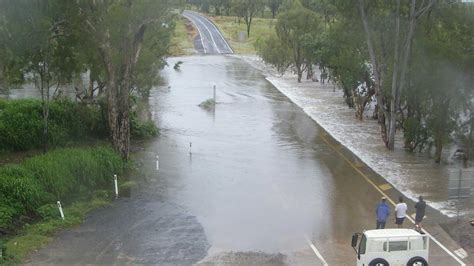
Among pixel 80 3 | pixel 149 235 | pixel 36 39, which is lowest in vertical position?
pixel 149 235

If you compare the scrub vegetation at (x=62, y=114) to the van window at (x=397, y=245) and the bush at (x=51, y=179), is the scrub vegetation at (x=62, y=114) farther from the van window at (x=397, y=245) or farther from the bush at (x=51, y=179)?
the van window at (x=397, y=245)

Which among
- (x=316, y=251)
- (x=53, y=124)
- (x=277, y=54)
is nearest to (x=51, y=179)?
(x=53, y=124)

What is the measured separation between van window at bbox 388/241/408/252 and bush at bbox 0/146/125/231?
10.5m

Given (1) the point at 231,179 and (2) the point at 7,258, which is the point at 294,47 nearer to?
(1) the point at 231,179

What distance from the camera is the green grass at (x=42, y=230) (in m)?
15.8

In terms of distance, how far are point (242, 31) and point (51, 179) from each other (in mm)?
110527

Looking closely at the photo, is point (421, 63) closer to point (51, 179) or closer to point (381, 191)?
point (381, 191)

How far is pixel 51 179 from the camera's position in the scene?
2089 cm

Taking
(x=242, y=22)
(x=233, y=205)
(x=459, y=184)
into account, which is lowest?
(x=233, y=205)

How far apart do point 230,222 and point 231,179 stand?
18.0ft

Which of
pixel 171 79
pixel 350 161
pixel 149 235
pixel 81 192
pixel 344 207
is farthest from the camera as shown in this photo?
pixel 171 79

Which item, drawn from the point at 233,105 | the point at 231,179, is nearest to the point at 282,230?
the point at 231,179

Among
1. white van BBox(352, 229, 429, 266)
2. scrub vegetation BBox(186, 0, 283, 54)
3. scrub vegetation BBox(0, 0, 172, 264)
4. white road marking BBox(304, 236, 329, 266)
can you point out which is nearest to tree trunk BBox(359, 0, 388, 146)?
scrub vegetation BBox(0, 0, 172, 264)

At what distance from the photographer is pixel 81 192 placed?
2183 centimetres
